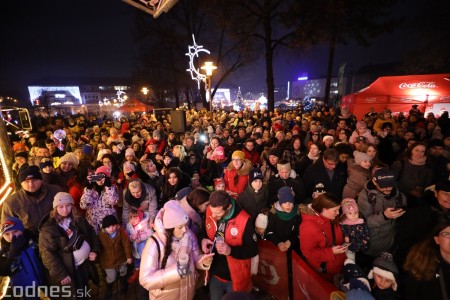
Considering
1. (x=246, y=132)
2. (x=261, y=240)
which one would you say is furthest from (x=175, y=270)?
(x=246, y=132)

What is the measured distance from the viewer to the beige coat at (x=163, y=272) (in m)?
2.28

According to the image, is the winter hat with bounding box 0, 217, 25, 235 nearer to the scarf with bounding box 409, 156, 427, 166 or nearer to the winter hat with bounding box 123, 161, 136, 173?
the winter hat with bounding box 123, 161, 136, 173

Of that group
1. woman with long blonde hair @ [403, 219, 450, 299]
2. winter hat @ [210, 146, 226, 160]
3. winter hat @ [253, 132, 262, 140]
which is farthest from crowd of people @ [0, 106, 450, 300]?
winter hat @ [253, 132, 262, 140]

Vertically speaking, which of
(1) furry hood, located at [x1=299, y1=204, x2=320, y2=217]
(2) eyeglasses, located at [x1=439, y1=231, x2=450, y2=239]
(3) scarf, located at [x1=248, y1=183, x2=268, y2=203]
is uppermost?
(2) eyeglasses, located at [x1=439, y1=231, x2=450, y2=239]

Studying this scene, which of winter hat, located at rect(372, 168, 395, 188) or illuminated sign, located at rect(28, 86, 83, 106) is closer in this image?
winter hat, located at rect(372, 168, 395, 188)

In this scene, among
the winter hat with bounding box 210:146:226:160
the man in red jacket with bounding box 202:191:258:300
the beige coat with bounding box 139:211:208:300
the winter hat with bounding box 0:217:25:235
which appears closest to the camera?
the beige coat with bounding box 139:211:208:300

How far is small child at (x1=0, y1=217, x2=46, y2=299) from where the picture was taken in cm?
282

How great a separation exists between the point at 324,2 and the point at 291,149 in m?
9.79

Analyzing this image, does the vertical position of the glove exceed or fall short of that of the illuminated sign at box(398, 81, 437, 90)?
it falls short

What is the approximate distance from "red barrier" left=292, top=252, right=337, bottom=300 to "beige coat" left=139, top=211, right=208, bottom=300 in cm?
118

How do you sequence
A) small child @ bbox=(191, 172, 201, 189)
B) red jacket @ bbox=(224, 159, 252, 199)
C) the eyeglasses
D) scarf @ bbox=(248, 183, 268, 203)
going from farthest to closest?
small child @ bbox=(191, 172, 201, 189) → red jacket @ bbox=(224, 159, 252, 199) → scarf @ bbox=(248, 183, 268, 203) → the eyeglasses

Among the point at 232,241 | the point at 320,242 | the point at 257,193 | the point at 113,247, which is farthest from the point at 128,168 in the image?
the point at 320,242

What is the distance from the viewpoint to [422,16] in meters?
18.4

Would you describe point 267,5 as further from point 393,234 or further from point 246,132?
point 393,234
